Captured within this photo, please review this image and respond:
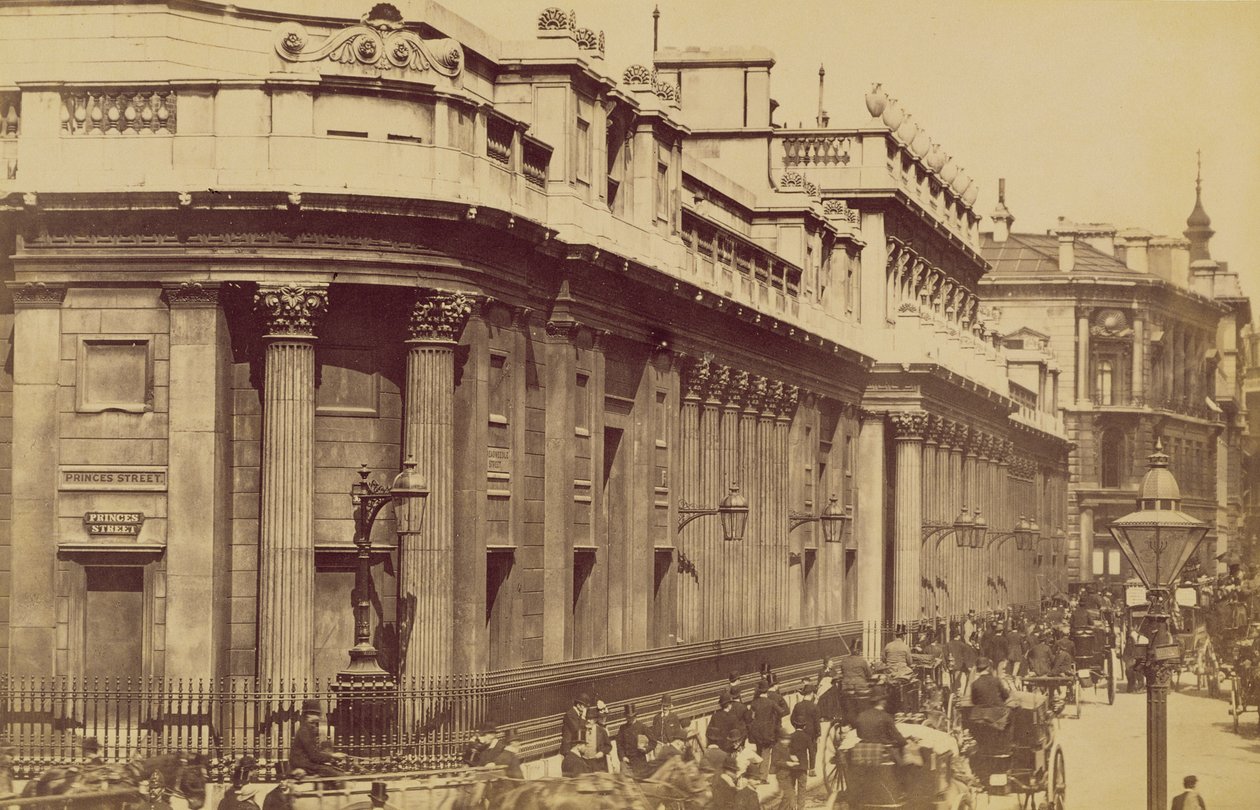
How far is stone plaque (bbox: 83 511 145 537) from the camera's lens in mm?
31688

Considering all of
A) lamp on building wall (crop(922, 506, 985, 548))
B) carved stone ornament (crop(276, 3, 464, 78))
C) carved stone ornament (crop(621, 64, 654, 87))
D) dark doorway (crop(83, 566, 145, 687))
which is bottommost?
dark doorway (crop(83, 566, 145, 687))

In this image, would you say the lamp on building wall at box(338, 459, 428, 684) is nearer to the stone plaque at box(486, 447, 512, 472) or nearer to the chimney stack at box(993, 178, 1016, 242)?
the stone plaque at box(486, 447, 512, 472)

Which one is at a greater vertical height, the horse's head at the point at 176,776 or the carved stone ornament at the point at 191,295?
the carved stone ornament at the point at 191,295

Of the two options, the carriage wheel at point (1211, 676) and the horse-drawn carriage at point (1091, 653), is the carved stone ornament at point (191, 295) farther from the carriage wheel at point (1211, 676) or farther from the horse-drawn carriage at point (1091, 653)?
the carriage wheel at point (1211, 676)

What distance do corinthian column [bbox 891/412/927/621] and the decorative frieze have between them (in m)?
38.1

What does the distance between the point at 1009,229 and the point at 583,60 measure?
291 ft

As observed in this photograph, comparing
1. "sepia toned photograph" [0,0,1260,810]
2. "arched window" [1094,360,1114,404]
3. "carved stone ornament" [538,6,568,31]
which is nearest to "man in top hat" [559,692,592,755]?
"sepia toned photograph" [0,0,1260,810]

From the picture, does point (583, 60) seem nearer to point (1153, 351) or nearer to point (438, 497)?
point (438, 497)

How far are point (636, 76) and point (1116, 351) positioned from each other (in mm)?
80699

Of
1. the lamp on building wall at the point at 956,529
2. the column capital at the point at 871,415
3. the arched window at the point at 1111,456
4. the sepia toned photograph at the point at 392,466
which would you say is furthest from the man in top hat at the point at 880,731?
the arched window at the point at 1111,456

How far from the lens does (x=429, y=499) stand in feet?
106

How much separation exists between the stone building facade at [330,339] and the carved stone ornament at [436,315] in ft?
0.12

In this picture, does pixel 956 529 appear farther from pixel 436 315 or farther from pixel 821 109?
pixel 436 315

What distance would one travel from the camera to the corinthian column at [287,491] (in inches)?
1240
